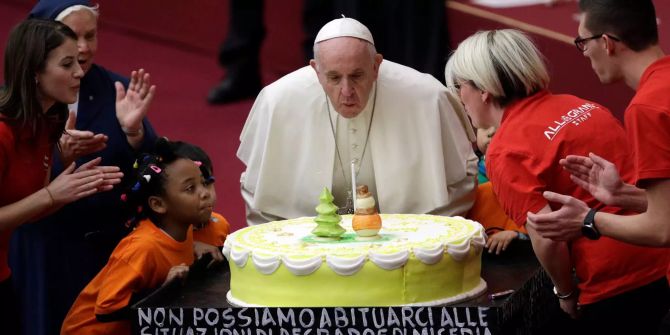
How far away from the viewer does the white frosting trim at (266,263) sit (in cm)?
399

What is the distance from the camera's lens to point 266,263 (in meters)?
4.00

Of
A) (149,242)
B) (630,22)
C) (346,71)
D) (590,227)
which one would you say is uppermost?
(630,22)

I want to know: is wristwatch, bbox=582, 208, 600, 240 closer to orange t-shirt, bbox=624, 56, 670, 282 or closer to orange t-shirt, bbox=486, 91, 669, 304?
orange t-shirt, bbox=486, 91, 669, 304

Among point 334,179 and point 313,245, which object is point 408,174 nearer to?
point 334,179

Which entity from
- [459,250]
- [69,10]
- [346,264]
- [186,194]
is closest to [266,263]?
[346,264]

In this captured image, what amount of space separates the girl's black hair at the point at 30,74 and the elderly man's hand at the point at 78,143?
0.16 meters

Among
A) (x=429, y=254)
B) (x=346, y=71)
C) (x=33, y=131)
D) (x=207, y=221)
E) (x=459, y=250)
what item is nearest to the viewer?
(x=429, y=254)

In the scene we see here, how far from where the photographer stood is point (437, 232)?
4242mm

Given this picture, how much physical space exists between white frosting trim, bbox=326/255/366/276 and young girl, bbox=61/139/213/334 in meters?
0.70

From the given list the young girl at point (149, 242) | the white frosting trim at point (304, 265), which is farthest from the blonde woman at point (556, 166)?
the young girl at point (149, 242)

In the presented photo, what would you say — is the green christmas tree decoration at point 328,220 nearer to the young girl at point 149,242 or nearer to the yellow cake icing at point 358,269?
the yellow cake icing at point 358,269

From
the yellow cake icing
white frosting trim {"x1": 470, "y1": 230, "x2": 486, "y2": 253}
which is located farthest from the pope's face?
white frosting trim {"x1": 470, "y1": 230, "x2": 486, "y2": 253}

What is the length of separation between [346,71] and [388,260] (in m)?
1.02

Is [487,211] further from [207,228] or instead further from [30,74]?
[30,74]
